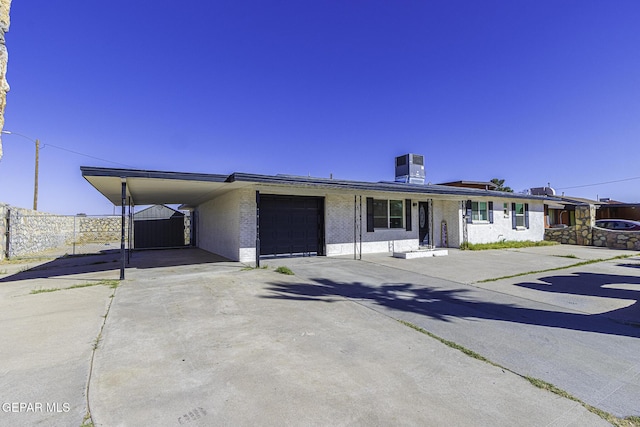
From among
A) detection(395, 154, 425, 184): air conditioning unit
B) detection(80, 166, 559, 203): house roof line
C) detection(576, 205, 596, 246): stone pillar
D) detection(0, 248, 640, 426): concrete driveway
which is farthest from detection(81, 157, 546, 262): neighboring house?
detection(0, 248, 640, 426): concrete driveway

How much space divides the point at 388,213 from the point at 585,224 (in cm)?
1247

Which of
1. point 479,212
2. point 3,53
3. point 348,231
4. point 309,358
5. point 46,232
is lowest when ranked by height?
point 309,358

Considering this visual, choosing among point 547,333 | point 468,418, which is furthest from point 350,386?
point 547,333

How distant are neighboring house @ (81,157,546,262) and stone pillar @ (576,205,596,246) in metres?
3.07

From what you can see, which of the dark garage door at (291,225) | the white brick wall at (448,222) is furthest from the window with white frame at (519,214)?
the dark garage door at (291,225)

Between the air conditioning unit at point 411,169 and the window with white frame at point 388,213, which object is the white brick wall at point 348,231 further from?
the air conditioning unit at point 411,169

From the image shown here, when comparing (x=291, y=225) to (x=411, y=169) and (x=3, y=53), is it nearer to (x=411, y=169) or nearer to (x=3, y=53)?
(x=3, y=53)

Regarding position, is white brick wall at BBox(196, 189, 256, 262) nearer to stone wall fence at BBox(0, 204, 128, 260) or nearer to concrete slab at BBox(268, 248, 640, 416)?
concrete slab at BBox(268, 248, 640, 416)

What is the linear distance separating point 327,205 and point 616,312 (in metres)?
8.74

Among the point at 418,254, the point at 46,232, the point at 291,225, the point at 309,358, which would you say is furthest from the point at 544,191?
the point at 46,232

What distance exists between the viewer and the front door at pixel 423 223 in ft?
48.9

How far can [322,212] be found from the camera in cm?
1228

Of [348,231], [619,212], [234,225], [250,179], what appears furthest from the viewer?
[619,212]

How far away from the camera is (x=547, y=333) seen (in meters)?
4.22
